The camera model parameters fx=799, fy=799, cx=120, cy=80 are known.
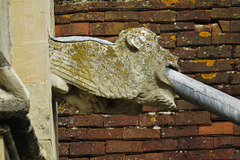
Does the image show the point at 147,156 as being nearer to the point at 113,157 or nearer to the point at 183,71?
the point at 113,157

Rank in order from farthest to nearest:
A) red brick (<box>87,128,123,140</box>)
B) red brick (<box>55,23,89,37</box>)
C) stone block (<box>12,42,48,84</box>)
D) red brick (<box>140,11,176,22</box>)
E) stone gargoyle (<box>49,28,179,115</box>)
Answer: red brick (<box>140,11,176,22</box>) < red brick (<box>55,23,89,37</box>) < red brick (<box>87,128,123,140</box>) < stone gargoyle (<box>49,28,179,115</box>) < stone block (<box>12,42,48,84</box>)

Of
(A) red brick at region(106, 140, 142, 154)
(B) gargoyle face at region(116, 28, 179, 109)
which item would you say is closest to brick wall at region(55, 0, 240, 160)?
(A) red brick at region(106, 140, 142, 154)

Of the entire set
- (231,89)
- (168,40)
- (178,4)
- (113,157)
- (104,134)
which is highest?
(178,4)

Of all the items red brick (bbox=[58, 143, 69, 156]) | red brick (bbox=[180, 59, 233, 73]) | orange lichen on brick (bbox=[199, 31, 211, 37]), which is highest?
orange lichen on brick (bbox=[199, 31, 211, 37])

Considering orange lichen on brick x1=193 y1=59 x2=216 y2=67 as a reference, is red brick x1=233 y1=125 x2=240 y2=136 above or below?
below

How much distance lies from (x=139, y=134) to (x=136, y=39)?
311 centimetres

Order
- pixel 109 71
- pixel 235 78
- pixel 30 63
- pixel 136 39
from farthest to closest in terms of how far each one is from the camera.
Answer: pixel 235 78 < pixel 136 39 < pixel 109 71 < pixel 30 63

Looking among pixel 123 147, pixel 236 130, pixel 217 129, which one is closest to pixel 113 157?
pixel 123 147

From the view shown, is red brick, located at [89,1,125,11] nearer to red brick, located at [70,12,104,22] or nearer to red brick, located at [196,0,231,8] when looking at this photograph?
red brick, located at [70,12,104,22]

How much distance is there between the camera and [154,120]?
23.0 feet

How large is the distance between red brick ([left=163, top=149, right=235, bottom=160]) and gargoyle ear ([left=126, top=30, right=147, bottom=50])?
3.07m

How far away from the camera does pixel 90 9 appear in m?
7.23

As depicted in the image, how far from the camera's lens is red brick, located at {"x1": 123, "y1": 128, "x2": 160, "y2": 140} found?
22.9ft

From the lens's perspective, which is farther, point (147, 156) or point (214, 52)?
point (214, 52)
